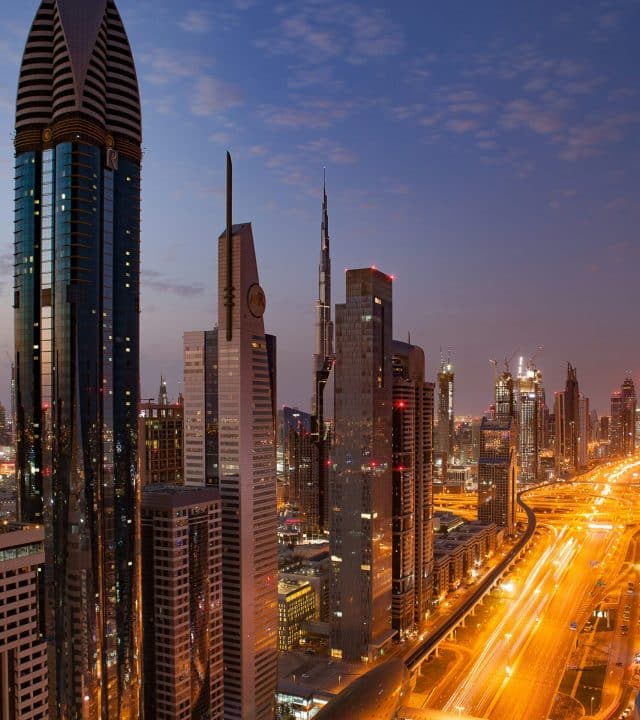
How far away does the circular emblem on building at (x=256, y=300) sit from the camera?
7444cm

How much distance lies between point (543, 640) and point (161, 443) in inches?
2387

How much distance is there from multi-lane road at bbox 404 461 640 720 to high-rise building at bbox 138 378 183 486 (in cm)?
4899

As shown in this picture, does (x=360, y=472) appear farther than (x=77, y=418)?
Yes

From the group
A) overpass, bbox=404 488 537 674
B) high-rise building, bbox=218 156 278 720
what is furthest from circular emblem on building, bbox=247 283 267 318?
overpass, bbox=404 488 537 674

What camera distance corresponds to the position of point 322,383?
178m

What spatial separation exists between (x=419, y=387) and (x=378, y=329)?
19215 mm

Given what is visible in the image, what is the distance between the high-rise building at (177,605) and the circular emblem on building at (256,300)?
68.3 feet

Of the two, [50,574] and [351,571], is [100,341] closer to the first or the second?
[50,574]

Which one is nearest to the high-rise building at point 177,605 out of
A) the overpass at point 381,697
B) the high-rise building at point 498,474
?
the overpass at point 381,697

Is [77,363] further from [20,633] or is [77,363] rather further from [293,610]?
[293,610]

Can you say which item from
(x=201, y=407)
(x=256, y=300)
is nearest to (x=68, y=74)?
(x=256, y=300)

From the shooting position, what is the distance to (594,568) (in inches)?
5256

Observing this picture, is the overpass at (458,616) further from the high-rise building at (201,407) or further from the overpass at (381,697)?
the high-rise building at (201,407)

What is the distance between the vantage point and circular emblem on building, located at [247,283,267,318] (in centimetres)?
7444
